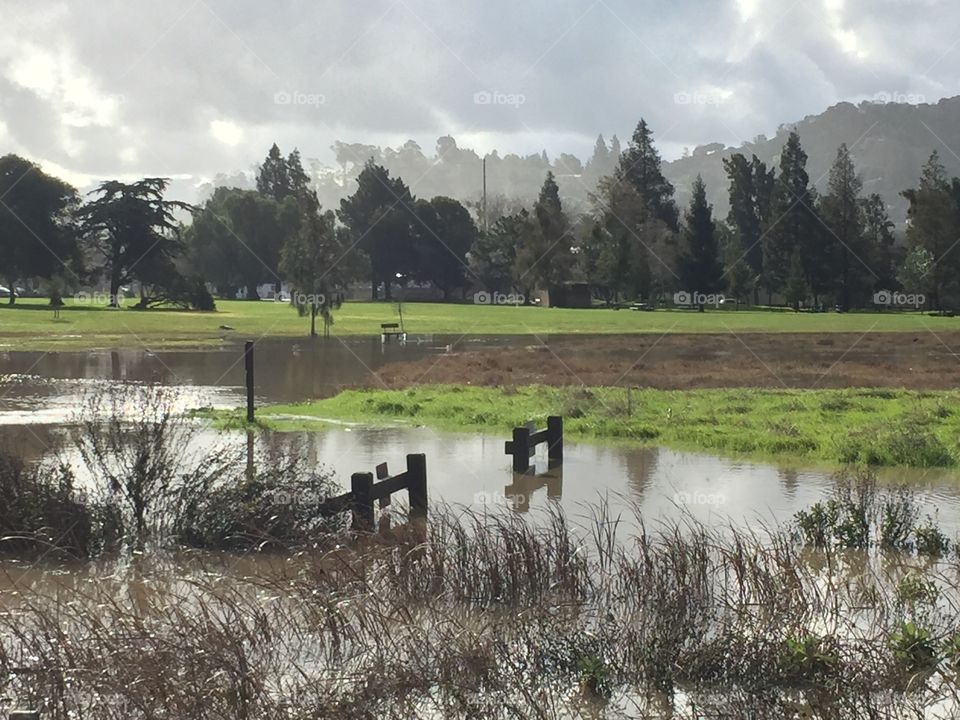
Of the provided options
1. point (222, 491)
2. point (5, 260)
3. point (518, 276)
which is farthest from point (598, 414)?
point (518, 276)

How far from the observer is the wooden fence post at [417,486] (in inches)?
516

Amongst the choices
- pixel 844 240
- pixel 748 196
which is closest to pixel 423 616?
pixel 844 240

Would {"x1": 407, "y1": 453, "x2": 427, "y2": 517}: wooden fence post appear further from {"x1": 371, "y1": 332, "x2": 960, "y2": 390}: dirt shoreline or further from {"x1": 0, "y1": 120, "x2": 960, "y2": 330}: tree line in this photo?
{"x1": 0, "y1": 120, "x2": 960, "y2": 330}: tree line

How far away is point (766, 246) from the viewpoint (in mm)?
108125

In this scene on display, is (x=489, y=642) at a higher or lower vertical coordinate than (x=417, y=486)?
lower

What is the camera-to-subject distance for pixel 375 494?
11977mm

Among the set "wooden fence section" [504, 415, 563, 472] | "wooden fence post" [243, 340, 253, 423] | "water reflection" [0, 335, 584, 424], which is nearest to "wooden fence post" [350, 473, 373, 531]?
"wooden fence section" [504, 415, 563, 472]

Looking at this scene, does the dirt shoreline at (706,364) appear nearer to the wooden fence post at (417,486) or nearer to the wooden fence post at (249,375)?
the wooden fence post at (249,375)

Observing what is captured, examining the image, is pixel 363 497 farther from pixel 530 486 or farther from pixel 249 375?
pixel 249 375

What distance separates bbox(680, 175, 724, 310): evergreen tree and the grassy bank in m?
72.3

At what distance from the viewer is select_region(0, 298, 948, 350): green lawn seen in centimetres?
5475

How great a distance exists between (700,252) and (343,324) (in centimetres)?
4254

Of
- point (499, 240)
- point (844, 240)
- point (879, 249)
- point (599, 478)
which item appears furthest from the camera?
point (499, 240)

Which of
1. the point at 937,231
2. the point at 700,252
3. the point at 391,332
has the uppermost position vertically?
the point at 937,231
